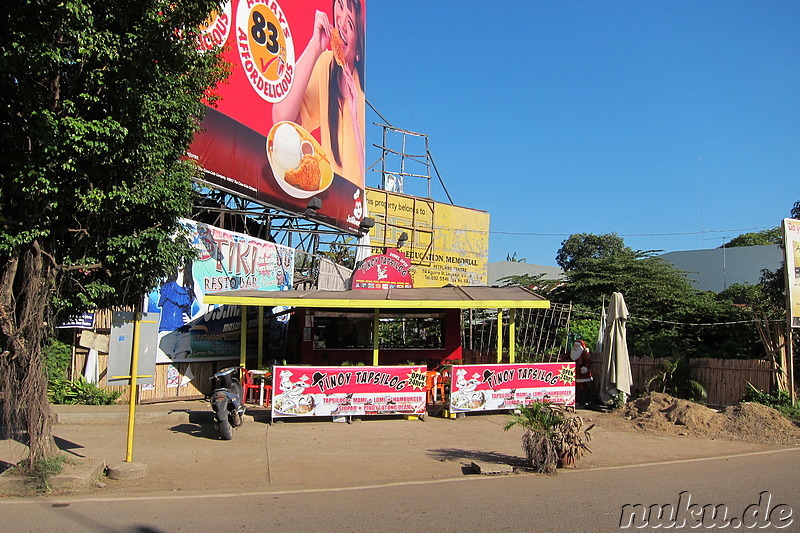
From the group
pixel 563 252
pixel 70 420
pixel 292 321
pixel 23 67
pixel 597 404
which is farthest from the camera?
pixel 563 252

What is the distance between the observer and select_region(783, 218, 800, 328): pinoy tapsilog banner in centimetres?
1350

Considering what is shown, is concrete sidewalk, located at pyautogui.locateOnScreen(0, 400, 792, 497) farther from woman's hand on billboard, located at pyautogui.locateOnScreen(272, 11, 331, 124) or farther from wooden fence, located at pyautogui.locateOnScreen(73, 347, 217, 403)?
woman's hand on billboard, located at pyautogui.locateOnScreen(272, 11, 331, 124)

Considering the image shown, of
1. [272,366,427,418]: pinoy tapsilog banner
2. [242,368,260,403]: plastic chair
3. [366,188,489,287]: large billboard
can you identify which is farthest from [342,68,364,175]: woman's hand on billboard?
[272,366,427,418]: pinoy tapsilog banner

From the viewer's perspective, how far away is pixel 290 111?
65.4 feet

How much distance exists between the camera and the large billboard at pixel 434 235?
30.4 meters

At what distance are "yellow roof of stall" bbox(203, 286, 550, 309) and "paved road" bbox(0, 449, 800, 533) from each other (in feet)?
17.3

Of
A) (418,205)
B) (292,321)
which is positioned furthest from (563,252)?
(292,321)

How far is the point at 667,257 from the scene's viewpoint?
5022 centimetres

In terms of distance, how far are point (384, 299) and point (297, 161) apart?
29.2 ft

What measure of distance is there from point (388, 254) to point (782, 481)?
32.6 feet

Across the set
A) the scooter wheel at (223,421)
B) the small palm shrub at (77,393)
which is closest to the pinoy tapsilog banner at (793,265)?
the scooter wheel at (223,421)

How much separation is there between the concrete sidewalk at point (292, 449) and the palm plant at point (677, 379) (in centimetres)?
253

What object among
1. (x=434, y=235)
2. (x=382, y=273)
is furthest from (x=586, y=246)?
(x=382, y=273)

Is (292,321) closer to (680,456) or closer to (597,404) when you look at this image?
(597,404)
